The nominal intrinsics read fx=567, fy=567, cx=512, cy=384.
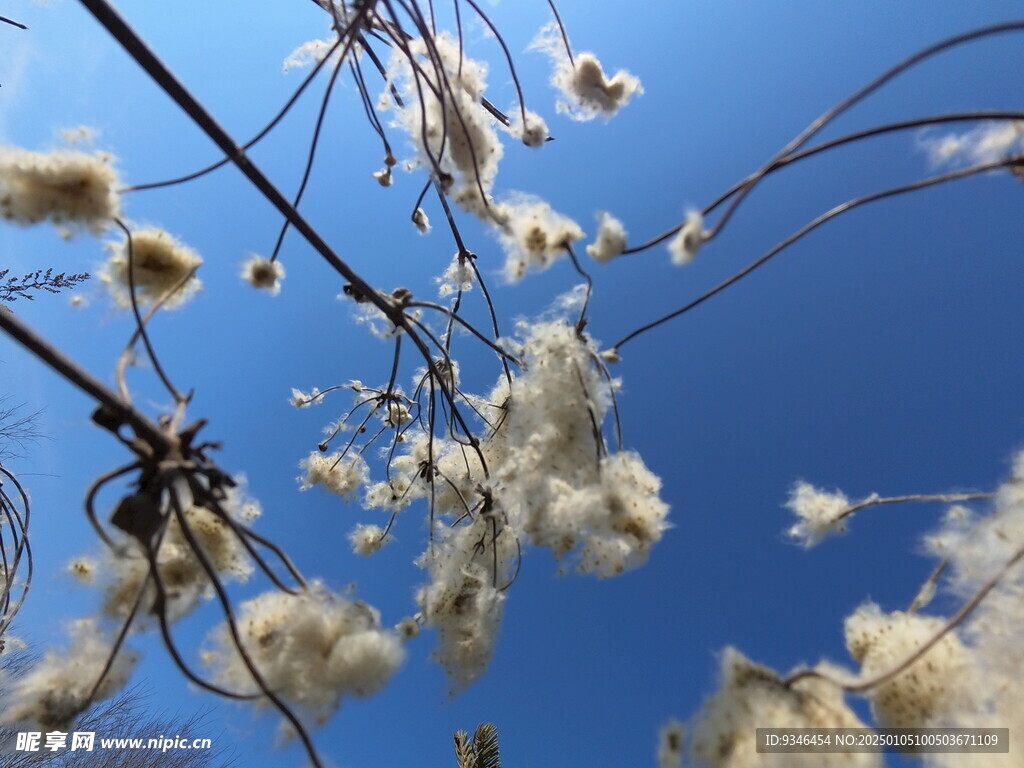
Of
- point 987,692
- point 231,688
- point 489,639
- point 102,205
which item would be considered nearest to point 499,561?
point 489,639

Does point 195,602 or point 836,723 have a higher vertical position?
point 195,602

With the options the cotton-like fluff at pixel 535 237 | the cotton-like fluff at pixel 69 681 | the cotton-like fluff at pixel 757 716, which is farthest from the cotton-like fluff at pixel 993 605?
the cotton-like fluff at pixel 69 681

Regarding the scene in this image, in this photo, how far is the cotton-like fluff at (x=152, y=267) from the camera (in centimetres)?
153

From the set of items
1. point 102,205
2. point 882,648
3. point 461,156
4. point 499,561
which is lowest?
point 882,648

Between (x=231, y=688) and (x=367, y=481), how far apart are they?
1782 mm

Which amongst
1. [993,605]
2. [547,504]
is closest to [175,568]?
[547,504]

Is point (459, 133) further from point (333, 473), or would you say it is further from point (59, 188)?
point (333, 473)

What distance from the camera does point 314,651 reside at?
1.28 meters

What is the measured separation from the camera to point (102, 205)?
140 cm

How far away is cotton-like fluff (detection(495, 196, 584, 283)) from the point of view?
152 centimetres

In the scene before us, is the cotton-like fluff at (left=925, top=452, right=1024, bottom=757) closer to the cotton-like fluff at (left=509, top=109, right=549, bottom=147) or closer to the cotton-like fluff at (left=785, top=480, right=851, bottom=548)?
the cotton-like fluff at (left=785, top=480, right=851, bottom=548)

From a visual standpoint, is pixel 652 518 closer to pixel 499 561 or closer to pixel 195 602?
pixel 499 561

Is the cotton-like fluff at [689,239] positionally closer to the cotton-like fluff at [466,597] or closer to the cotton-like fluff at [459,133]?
the cotton-like fluff at [459,133]

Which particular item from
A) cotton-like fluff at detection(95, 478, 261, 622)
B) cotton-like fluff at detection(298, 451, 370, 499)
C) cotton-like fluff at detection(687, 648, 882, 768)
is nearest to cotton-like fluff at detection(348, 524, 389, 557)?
cotton-like fluff at detection(298, 451, 370, 499)
